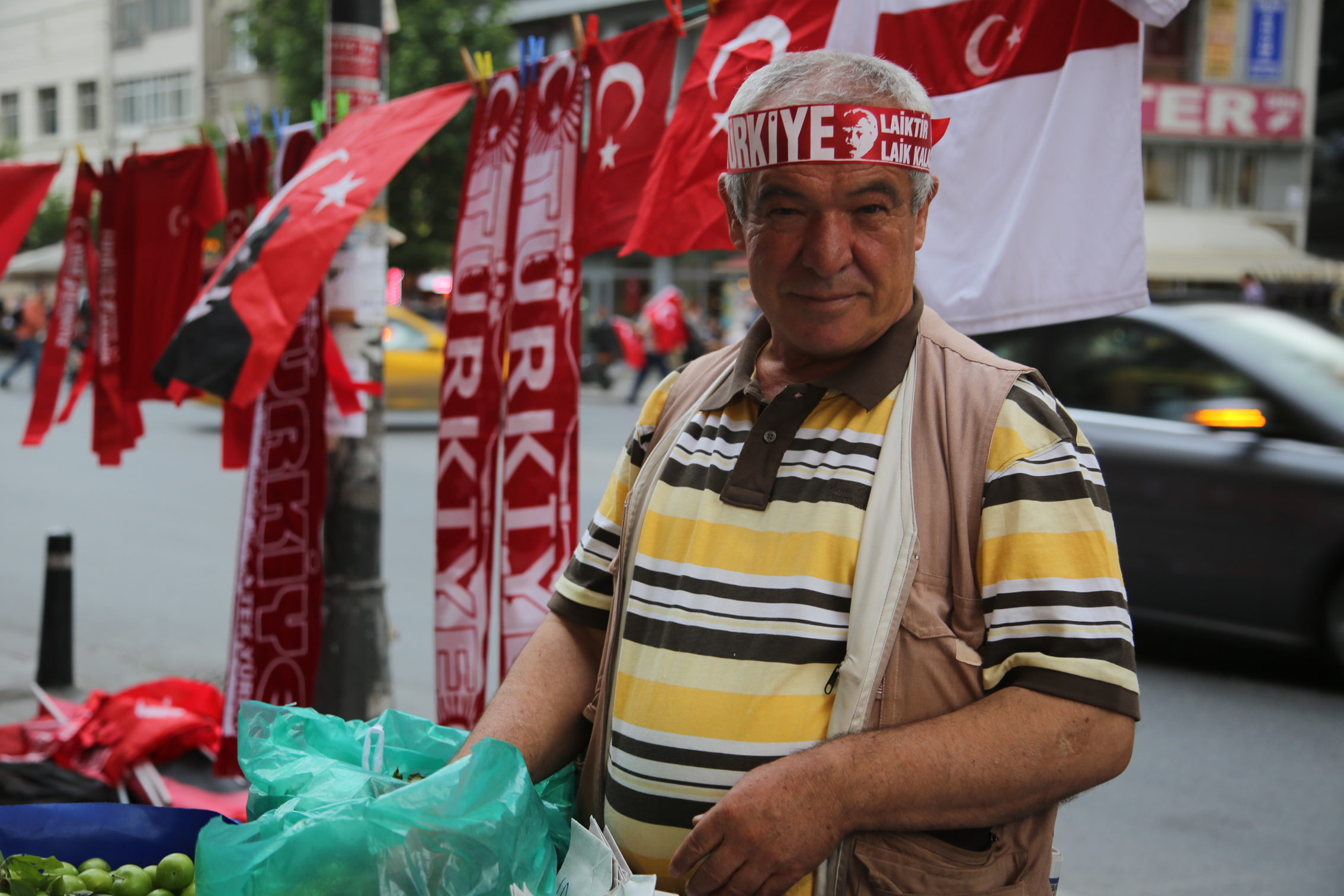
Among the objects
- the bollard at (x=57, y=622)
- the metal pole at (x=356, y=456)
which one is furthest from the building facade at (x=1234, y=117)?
the metal pole at (x=356, y=456)

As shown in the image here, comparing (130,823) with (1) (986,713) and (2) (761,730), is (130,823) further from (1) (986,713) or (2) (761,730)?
(1) (986,713)

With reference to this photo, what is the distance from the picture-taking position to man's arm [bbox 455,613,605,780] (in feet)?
5.94

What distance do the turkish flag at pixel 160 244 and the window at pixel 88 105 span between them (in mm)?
43794

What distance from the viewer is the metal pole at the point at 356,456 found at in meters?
3.83

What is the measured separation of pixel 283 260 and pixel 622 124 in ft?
3.06

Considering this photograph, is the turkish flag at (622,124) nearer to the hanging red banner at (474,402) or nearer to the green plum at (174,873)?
the hanging red banner at (474,402)

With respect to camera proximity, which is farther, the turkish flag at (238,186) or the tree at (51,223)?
the tree at (51,223)

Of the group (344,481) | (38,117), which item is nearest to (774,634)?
(344,481)

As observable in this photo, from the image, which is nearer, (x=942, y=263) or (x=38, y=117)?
(x=942, y=263)

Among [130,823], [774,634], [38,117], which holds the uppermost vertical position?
[38,117]

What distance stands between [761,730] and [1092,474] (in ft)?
1.69

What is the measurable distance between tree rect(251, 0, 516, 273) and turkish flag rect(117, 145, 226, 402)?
778 inches

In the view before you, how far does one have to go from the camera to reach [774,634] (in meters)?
1.53

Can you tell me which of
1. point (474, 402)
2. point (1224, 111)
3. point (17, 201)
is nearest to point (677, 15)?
point (474, 402)
